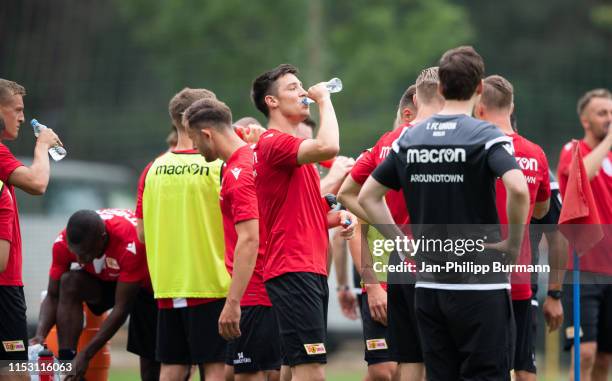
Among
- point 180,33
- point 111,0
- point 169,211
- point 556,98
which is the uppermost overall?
point 111,0

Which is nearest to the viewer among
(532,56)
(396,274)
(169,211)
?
(396,274)

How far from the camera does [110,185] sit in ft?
61.5

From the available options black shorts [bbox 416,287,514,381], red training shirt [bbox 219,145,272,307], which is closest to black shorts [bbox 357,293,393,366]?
red training shirt [bbox 219,145,272,307]

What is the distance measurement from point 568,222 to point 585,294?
2.03 m

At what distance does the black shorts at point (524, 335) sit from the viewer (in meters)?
7.90

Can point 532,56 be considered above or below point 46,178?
above

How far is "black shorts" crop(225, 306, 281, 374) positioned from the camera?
7973 mm

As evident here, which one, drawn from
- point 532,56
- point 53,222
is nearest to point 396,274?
point 53,222

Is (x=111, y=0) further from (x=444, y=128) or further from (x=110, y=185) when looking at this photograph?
(x=444, y=128)

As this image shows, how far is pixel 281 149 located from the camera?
749 cm

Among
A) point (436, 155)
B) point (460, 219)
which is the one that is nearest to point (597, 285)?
point (460, 219)

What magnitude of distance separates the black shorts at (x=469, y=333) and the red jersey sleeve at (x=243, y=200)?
1354mm

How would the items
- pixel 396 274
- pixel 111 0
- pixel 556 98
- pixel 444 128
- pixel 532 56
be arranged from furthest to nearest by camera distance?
pixel 111 0
pixel 532 56
pixel 556 98
pixel 396 274
pixel 444 128

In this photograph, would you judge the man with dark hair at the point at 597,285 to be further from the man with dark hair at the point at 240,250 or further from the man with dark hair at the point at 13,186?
the man with dark hair at the point at 13,186
